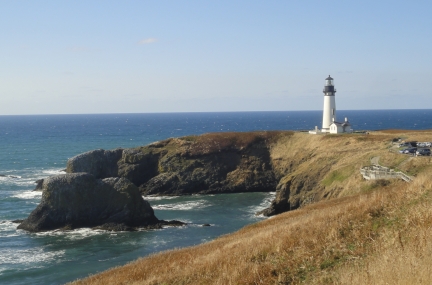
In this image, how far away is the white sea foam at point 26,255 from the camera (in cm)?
3434

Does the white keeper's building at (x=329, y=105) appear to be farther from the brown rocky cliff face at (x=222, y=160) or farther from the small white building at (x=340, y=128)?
the brown rocky cliff face at (x=222, y=160)

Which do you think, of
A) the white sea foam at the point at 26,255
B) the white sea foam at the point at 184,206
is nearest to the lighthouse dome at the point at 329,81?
the white sea foam at the point at 184,206

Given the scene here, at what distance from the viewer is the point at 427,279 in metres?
9.27

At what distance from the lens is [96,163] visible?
69.3 metres

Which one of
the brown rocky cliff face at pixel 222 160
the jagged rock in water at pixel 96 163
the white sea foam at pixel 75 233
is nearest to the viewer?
the white sea foam at pixel 75 233

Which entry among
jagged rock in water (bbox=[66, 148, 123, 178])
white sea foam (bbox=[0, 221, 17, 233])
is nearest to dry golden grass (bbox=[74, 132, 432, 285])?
white sea foam (bbox=[0, 221, 17, 233])

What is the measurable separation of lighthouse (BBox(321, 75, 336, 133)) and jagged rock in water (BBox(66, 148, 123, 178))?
34.2 metres

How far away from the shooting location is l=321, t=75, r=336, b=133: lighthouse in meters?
80.5

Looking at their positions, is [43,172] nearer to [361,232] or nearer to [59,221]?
[59,221]

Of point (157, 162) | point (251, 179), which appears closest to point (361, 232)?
point (251, 179)

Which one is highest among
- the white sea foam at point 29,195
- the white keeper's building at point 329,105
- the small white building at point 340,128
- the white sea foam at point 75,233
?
the white keeper's building at point 329,105

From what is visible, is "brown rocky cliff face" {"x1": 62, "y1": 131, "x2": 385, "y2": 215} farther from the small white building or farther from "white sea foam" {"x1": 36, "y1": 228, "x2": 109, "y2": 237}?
"white sea foam" {"x1": 36, "y1": 228, "x2": 109, "y2": 237}

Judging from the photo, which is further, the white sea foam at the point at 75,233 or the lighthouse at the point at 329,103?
the lighthouse at the point at 329,103

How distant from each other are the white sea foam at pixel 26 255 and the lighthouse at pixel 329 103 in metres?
54.4
